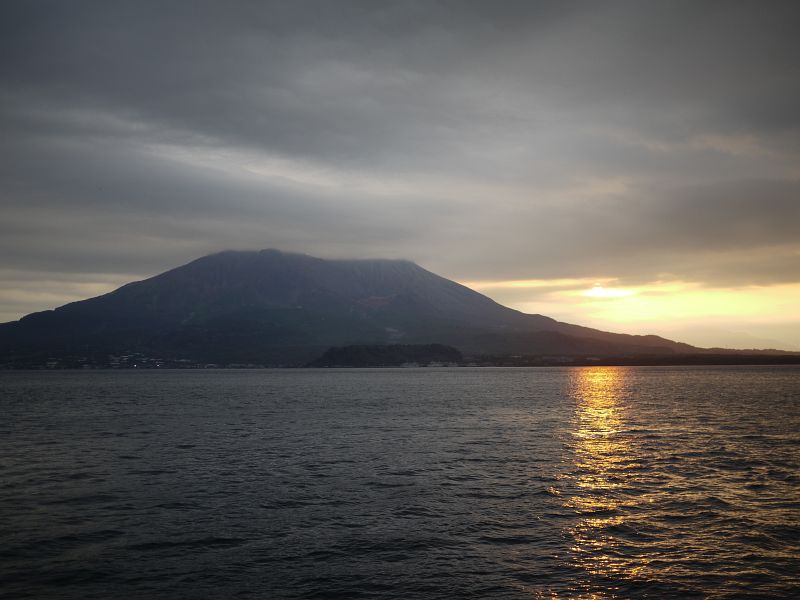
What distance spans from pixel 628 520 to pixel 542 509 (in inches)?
176

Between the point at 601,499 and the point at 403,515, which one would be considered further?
the point at 601,499

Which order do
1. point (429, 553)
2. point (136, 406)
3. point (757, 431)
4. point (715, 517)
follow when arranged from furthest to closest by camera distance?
point (136, 406)
point (757, 431)
point (715, 517)
point (429, 553)

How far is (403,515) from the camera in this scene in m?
32.7

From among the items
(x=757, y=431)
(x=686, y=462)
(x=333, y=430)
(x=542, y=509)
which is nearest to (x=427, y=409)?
(x=333, y=430)

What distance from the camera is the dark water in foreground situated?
23562mm

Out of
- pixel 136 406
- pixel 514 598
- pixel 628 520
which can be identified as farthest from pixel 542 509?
pixel 136 406

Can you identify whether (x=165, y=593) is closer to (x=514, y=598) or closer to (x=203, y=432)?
(x=514, y=598)

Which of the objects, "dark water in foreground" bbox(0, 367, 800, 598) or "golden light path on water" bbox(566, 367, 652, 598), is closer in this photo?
"dark water in foreground" bbox(0, 367, 800, 598)

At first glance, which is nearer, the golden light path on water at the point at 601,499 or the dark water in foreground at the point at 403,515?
the dark water in foreground at the point at 403,515

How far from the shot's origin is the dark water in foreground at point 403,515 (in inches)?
928

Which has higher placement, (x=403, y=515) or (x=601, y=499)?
(x=403, y=515)

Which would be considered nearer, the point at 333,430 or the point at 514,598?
the point at 514,598

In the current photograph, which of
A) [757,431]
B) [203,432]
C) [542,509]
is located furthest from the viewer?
[203,432]

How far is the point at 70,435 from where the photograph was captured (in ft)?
227
